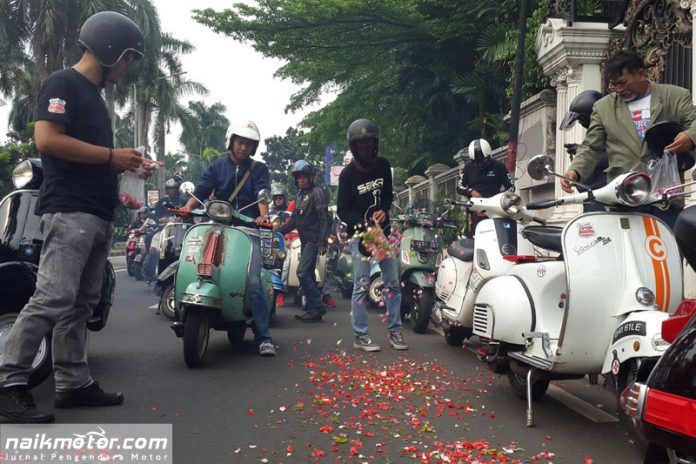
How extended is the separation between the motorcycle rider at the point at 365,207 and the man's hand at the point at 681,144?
2.75 metres

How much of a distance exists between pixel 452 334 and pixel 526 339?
243 cm

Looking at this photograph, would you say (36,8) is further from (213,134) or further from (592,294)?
(213,134)

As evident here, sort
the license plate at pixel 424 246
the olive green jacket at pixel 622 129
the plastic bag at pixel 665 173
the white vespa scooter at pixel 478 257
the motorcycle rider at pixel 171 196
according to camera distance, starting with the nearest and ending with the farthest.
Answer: the plastic bag at pixel 665 173
the olive green jacket at pixel 622 129
the white vespa scooter at pixel 478 257
the license plate at pixel 424 246
the motorcycle rider at pixel 171 196

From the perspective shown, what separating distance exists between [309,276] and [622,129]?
4787 millimetres

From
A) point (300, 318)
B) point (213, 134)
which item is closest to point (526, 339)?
point (300, 318)

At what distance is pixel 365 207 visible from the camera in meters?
6.58

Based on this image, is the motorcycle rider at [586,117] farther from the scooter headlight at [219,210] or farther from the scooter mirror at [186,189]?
the scooter mirror at [186,189]

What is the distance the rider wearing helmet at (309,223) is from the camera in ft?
28.4

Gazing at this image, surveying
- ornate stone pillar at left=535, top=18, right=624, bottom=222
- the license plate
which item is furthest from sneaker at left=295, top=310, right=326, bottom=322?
ornate stone pillar at left=535, top=18, right=624, bottom=222

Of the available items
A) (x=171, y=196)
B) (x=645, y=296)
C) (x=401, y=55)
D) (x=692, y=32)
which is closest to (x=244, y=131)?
(x=645, y=296)

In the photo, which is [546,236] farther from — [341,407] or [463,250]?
[463,250]

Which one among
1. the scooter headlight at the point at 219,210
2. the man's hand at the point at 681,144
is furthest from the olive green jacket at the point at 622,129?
the scooter headlight at the point at 219,210

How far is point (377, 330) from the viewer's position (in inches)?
301

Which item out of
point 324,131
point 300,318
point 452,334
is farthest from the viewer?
point 324,131
